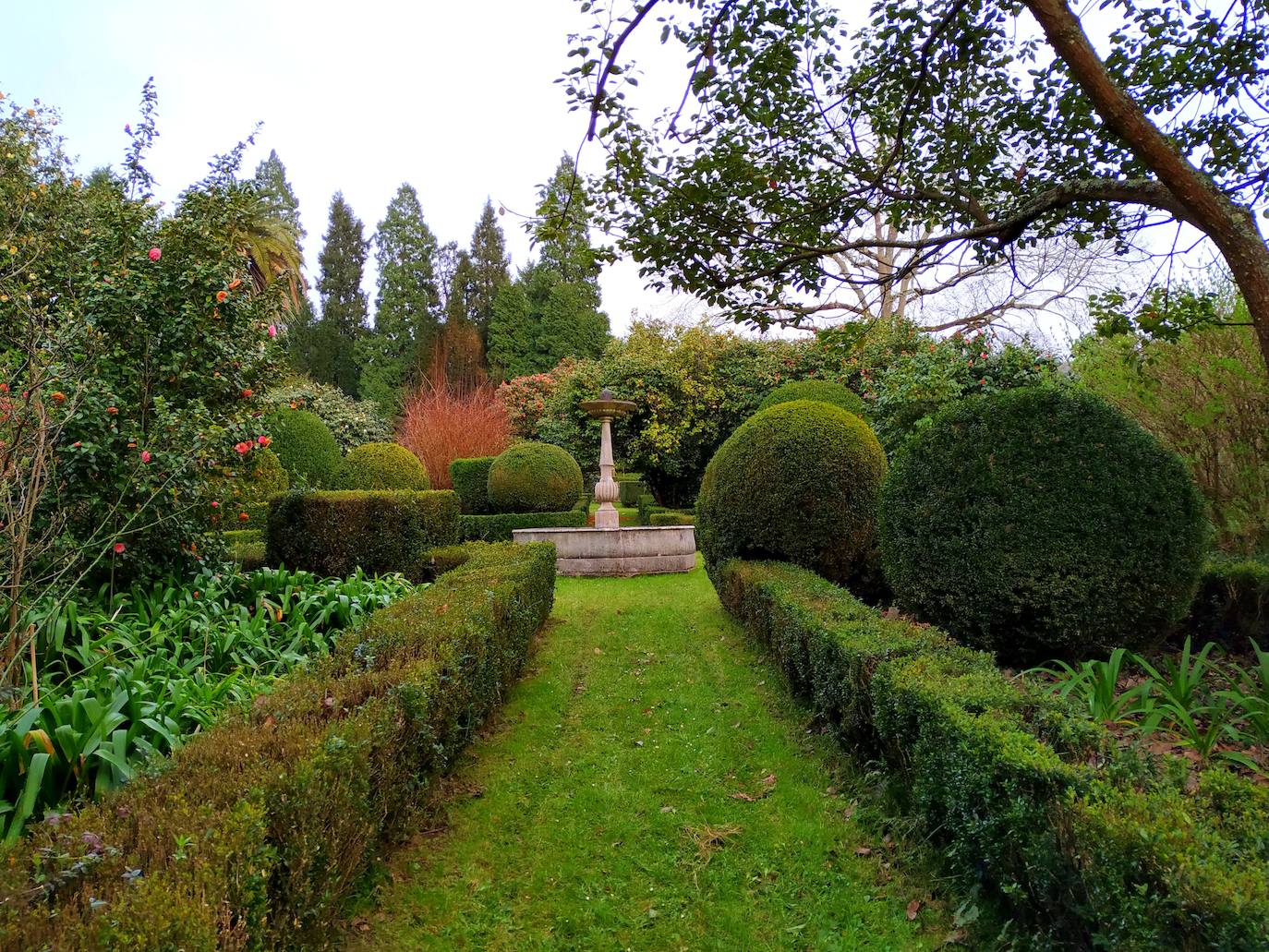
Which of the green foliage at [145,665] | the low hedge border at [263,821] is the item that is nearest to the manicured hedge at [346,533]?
the green foliage at [145,665]

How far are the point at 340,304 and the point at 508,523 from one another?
26.1m

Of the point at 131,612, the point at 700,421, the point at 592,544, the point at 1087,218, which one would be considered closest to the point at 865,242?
the point at 1087,218

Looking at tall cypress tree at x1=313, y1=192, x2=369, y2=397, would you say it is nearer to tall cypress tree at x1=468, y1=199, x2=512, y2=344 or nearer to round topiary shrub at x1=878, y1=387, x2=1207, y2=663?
tall cypress tree at x1=468, y1=199, x2=512, y2=344

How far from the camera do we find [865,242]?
4.21 metres

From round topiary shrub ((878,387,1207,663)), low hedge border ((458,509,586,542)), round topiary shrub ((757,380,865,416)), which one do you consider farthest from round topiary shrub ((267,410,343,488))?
round topiary shrub ((878,387,1207,663))

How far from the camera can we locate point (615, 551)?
415 inches

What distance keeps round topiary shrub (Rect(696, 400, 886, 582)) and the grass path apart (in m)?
1.95

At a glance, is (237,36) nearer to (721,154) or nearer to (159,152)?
(159,152)

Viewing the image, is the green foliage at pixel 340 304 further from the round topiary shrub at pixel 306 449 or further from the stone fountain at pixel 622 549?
the stone fountain at pixel 622 549

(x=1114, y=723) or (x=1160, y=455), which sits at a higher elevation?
(x=1160, y=455)

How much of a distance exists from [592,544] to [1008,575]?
22.9 ft

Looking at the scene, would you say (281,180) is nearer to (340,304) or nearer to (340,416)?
(340,304)

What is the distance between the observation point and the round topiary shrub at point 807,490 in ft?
21.7

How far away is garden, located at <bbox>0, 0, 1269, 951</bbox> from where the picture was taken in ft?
6.15
